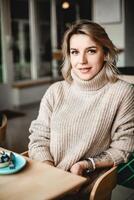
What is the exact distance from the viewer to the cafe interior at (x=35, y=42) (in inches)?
268

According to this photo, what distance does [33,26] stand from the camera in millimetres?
7395

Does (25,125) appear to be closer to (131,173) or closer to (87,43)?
(131,173)

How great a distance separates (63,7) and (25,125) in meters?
4.06

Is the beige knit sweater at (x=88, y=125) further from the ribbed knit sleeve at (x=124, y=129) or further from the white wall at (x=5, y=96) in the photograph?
the white wall at (x=5, y=96)

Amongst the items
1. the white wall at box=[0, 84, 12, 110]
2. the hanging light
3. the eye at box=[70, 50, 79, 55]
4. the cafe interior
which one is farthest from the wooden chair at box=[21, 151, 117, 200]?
the hanging light

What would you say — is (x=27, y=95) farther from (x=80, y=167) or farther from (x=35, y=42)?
(x=80, y=167)

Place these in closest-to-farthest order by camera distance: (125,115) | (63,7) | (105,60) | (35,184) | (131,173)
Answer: (35,184)
(125,115)
(105,60)
(131,173)
(63,7)

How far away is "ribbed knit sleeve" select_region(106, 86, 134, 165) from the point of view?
1511mm

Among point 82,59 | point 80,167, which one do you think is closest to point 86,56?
point 82,59

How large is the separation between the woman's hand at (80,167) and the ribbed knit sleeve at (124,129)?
0.13 metres

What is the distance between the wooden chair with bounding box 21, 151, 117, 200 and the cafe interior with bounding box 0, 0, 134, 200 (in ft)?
15.0

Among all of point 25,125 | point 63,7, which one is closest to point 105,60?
point 25,125

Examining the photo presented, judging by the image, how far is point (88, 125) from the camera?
1541 millimetres

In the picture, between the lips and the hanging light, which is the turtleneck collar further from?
the hanging light
